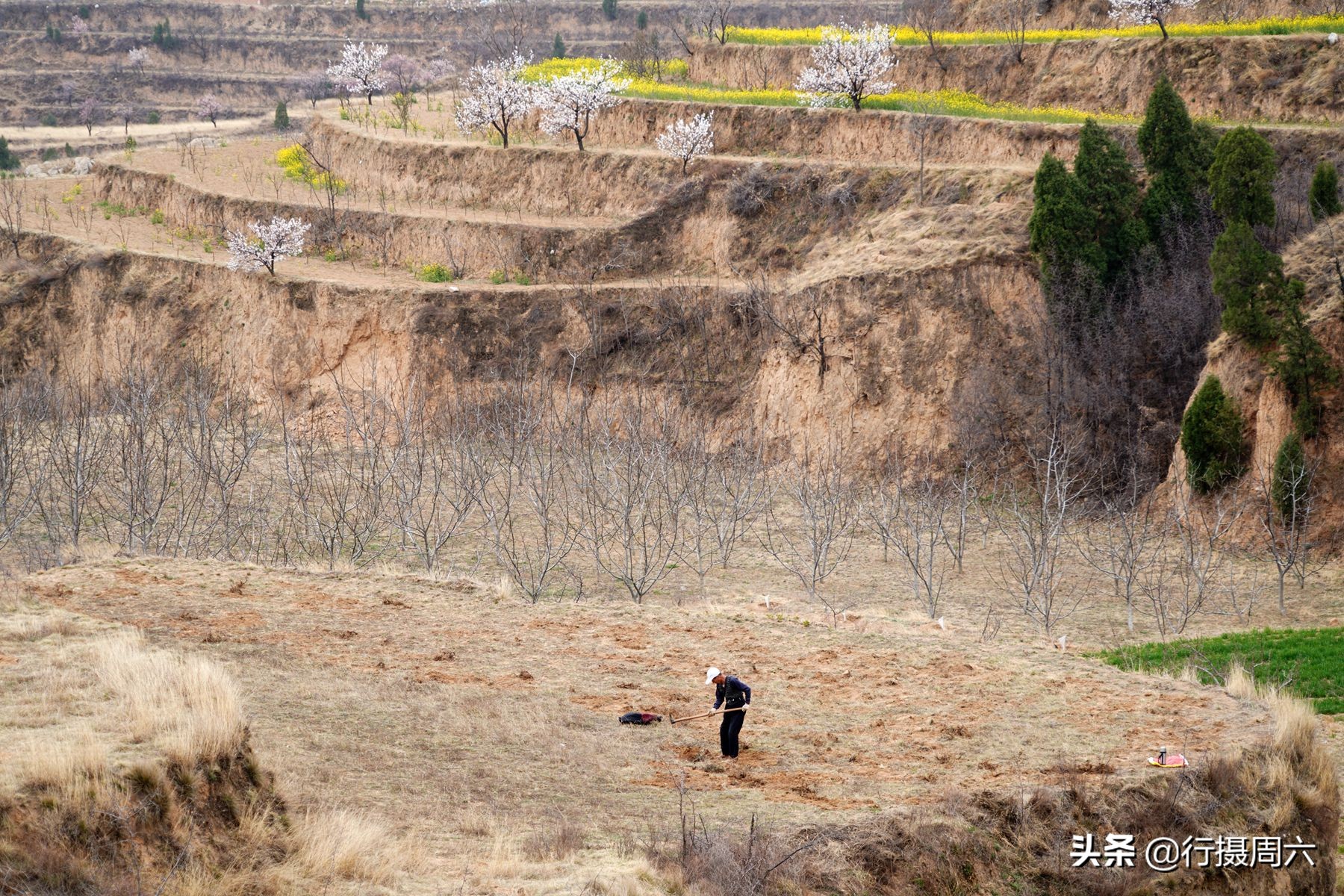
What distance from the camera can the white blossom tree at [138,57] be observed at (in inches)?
3568

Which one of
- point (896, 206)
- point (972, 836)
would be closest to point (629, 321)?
point (896, 206)

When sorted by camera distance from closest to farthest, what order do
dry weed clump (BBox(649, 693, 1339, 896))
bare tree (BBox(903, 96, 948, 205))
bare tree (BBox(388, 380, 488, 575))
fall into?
1. dry weed clump (BBox(649, 693, 1339, 896))
2. bare tree (BBox(388, 380, 488, 575))
3. bare tree (BBox(903, 96, 948, 205))

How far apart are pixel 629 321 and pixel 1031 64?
15.9 m

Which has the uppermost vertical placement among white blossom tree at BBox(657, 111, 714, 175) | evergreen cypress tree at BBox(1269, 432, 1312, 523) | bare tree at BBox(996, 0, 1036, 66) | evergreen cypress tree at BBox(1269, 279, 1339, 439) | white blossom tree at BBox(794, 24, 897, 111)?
bare tree at BBox(996, 0, 1036, 66)

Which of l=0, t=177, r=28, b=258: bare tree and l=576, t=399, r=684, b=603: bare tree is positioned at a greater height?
l=0, t=177, r=28, b=258: bare tree

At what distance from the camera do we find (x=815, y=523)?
97.8 feet

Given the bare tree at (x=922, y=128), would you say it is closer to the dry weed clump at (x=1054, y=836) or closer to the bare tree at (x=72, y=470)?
the bare tree at (x=72, y=470)

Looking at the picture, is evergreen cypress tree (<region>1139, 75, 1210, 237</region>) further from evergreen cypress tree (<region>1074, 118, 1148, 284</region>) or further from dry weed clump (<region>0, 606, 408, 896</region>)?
dry weed clump (<region>0, 606, 408, 896</region>)

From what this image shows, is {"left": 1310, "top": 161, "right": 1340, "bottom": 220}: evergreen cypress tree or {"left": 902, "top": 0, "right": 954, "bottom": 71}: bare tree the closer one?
{"left": 1310, "top": 161, "right": 1340, "bottom": 220}: evergreen cypress tree

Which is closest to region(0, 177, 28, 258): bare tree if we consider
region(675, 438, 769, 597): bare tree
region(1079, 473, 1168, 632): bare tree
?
region(675, 438, 769, 597): bare tree

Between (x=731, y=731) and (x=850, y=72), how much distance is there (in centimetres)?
3391

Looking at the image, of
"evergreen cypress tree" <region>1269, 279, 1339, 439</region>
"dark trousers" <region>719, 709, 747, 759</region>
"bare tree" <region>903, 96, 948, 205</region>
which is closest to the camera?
"dark trousers" <region>719, 709, 747, 759</region>

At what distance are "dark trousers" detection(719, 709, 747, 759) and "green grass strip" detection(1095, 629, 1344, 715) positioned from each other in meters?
8.33

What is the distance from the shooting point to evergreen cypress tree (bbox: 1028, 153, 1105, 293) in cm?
3609
